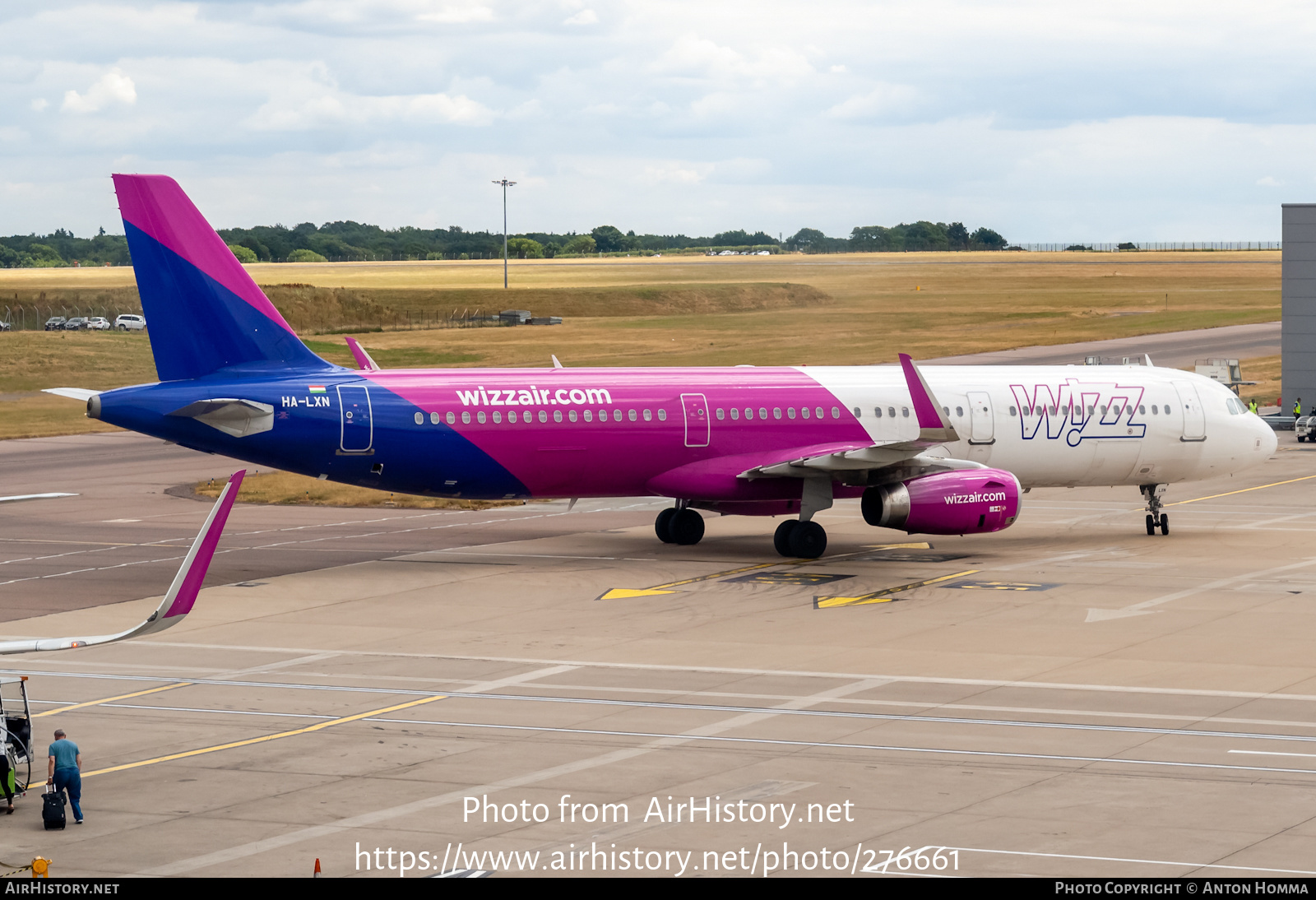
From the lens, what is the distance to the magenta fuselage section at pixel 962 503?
3928 cm

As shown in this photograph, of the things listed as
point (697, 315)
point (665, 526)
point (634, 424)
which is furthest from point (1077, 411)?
point (697, 315)

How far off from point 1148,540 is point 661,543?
43.4ft

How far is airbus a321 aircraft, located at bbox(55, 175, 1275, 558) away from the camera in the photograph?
38156 millimetres

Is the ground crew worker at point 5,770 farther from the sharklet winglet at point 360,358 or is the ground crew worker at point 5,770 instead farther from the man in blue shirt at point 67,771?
the sharklet winglet at point 360,358

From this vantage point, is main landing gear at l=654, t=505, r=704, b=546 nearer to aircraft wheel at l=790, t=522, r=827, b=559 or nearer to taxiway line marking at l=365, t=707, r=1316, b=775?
aircraft wheel at l=790, t=522, r=827, b=559

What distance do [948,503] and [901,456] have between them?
1.60 metres

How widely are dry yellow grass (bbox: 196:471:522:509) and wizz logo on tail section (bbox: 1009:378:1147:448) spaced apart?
18.8 metres

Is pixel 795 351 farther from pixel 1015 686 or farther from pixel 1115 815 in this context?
pixel 1115 815

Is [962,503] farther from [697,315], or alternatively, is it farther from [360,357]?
[697,315]

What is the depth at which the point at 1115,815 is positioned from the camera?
63.5ft

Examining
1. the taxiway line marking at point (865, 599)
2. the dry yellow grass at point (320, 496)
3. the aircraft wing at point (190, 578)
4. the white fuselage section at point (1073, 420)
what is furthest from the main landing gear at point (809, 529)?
the aircraft wing at point (190, 578)

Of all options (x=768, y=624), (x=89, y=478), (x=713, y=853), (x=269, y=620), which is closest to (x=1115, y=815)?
(x=713, y=853)

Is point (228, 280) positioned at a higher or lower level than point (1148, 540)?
higher

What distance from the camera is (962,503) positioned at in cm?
3934
